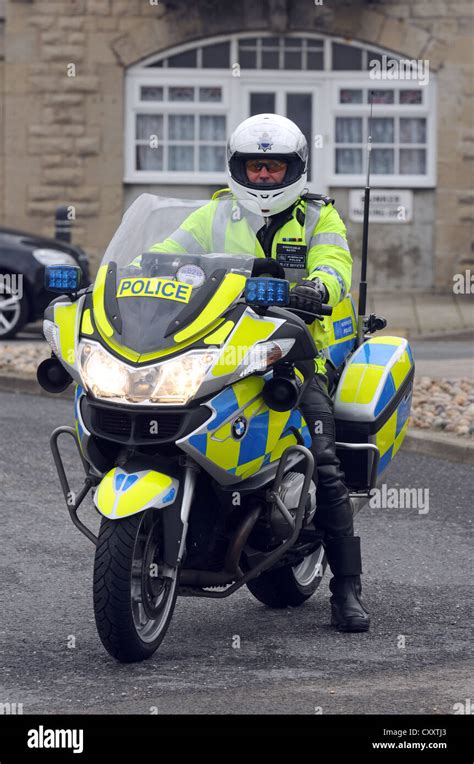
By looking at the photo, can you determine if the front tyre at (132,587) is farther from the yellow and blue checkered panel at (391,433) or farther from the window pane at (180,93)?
the window pane at (180,93)

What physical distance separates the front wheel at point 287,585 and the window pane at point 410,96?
55.3 feet

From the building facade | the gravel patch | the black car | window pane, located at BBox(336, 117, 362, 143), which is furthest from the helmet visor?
window pane, located at BBox(336, 117, 362, 143)

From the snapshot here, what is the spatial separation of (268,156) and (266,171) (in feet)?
0.18

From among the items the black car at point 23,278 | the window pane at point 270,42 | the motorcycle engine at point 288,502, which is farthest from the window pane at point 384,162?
the motorcycle engine at point 288,502

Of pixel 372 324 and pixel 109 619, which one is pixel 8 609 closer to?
pixel 109 619

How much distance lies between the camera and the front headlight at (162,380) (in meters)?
5.43

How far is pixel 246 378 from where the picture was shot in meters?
5.60

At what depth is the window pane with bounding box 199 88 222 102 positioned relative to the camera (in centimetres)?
2298

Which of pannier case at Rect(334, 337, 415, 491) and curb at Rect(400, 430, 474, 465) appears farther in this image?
curb at Rect(400, 430, 474, 465)

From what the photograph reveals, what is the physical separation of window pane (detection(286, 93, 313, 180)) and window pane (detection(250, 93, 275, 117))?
207 mm

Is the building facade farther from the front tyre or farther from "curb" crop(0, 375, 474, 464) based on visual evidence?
the front tyre

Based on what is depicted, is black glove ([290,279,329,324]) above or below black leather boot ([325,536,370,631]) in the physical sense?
above

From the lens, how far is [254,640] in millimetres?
6070

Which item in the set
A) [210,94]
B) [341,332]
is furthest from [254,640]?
[210,94]
